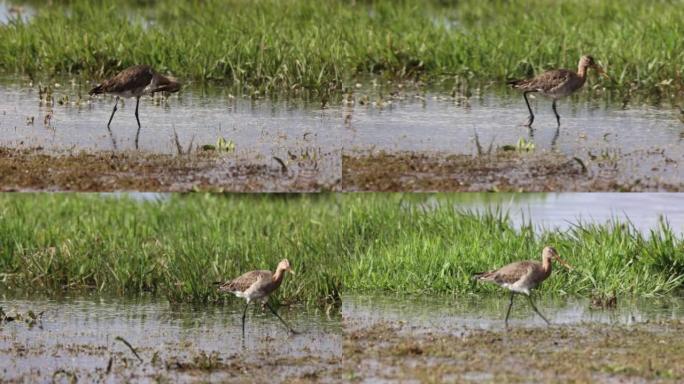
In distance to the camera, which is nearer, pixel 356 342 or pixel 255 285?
pixel 356 342

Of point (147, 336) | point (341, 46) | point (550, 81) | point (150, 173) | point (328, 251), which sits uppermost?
point (341, 46)

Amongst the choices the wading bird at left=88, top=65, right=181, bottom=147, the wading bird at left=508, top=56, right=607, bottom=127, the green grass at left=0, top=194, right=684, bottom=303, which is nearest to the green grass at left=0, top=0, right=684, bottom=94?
the wading bird at left=508, top=56, right=607, bottom=127

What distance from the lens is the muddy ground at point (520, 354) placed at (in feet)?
29.1

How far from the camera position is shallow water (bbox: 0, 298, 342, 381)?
9.60 metres

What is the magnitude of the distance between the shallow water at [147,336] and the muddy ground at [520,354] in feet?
1.36

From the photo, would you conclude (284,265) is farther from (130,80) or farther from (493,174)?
(130,80)

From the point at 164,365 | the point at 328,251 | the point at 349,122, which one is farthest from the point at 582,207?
the point at 164,365

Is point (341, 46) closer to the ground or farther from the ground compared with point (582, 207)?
farther from the ground

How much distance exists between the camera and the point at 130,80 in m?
12.8

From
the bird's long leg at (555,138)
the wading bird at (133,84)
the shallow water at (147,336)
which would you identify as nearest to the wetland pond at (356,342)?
the shallow water at (147,336)

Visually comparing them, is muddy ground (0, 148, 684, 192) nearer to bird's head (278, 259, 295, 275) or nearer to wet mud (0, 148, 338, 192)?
wet mud (0, 148, 338, 192)

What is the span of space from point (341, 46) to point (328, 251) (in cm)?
362

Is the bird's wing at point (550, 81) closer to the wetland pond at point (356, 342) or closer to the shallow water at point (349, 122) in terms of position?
the shallow water at point (349, 122)

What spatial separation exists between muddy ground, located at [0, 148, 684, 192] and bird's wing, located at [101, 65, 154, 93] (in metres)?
1.56
